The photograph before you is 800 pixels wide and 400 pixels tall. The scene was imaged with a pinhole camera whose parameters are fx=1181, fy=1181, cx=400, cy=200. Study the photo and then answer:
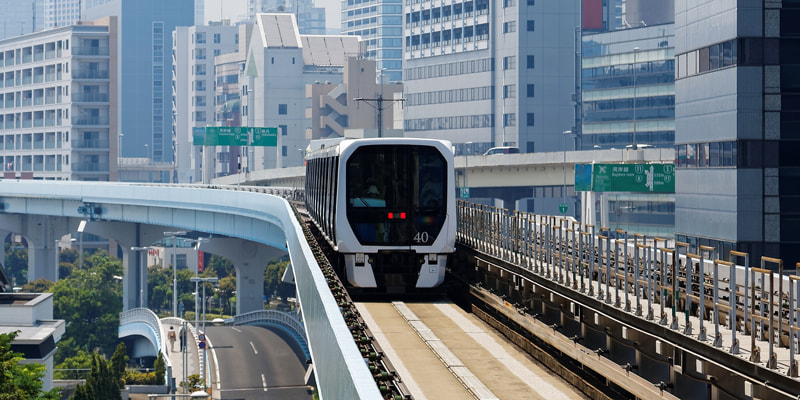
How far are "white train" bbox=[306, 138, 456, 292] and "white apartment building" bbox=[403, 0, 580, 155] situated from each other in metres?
102

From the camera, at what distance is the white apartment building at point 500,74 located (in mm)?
127938

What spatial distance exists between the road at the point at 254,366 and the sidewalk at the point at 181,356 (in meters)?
1.05

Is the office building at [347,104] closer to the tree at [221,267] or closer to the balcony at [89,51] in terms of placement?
the tree at [221,267]

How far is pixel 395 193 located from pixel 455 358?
7.03 metres

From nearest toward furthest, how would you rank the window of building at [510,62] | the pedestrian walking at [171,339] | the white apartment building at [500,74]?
the pedestrian walking at [171,339]
the white apartment building at [500,74]
the window of building at [510,62]

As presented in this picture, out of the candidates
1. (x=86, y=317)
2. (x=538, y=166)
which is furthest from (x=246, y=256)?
(x=538, y=166)

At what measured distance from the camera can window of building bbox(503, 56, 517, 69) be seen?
129 m

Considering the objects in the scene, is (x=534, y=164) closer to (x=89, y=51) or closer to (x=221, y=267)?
(x=221, y=267)

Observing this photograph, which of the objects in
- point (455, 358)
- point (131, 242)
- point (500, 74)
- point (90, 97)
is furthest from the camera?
point (90, 97)

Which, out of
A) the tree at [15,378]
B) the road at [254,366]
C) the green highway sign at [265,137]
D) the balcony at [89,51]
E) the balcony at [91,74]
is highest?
the balcony at [89,51]

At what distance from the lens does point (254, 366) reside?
64.7 metres

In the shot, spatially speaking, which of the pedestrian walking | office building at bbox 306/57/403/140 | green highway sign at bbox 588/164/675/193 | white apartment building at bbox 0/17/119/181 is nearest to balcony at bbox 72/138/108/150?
white apartment building at bbox 0/17/119/181

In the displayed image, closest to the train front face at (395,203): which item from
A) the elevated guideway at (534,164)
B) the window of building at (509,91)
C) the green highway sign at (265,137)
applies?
the elevated guideway at (534,164)

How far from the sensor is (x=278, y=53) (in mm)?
170000
